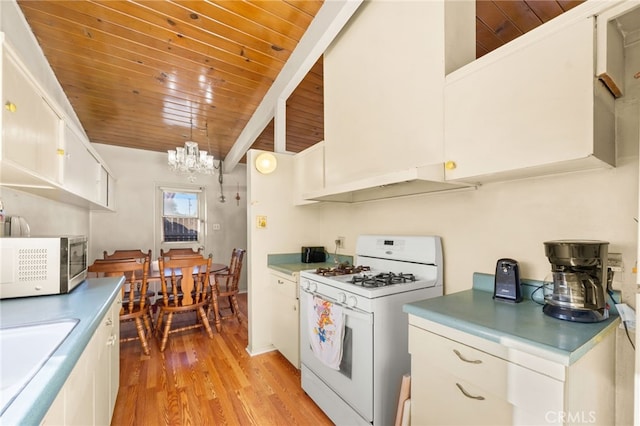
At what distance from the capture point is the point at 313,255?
2.77 meters

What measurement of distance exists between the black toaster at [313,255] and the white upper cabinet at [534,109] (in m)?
1.71

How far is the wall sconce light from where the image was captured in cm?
265

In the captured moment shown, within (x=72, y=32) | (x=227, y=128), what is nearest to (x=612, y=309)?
(x=72, y=32)

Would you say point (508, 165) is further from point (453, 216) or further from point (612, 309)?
point (612, 309)

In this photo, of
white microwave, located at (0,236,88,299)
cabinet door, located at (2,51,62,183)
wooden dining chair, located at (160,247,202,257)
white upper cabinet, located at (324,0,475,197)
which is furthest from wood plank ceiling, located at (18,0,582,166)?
wooden dining chair, located at (160,247,202,257)

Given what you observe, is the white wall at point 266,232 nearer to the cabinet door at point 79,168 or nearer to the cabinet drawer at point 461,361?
the cabinet door at point 79,168

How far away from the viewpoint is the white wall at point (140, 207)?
14.1ft

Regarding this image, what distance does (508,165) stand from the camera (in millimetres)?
1157

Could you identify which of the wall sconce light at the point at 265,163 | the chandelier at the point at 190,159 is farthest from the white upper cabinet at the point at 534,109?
the chandelier at the point at 190,159

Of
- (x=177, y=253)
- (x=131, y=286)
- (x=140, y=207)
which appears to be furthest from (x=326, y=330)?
(x=140, y=207)

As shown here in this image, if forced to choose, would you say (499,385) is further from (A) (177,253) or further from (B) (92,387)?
(A) (177,253)

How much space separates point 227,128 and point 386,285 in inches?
125

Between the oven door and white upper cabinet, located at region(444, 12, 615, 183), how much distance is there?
3.07 feet

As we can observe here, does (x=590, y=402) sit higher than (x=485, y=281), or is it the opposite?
(x=485, y=281)
